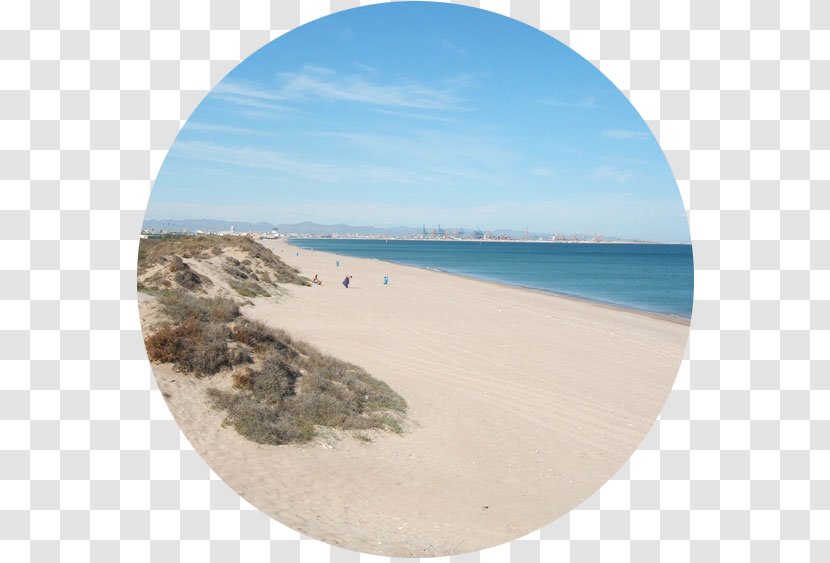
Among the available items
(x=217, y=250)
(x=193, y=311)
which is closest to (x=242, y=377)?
(x=193, y=311)

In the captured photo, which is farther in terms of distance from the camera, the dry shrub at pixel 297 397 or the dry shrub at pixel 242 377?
the dry shrub at pixel 242 377

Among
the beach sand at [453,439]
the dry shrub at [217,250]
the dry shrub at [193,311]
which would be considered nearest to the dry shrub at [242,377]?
the beach sand at [453,439]

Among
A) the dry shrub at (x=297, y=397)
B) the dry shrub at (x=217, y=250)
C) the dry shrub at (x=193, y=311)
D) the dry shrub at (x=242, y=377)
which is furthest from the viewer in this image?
the dry shrub at (x=217, y=250)

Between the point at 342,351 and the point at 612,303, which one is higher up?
the point at 342,351

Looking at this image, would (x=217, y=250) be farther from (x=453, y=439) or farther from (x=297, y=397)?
(x=453, y=439)

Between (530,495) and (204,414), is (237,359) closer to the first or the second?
(204,414)

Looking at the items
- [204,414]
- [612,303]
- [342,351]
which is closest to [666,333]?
[612,303]

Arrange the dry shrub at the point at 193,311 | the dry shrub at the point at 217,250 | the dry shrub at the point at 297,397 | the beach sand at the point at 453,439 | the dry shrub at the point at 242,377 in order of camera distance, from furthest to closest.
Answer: the dry shrub at the point at 217,250
the dry shrub at the point at 193,311
the dry shrub at the point at 242,377
the dry shrub at the point at 297,397
the beach sand at the point at 453,439

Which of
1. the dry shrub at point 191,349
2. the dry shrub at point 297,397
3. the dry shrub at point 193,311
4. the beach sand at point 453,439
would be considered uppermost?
the dry shrub at point 193,311

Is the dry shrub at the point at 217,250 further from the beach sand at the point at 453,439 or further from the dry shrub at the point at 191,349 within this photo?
the dry shrub at the point at 191,349

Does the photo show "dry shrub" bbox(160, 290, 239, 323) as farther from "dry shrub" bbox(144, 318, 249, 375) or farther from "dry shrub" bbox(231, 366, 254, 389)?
"dry shrub" bbox(231, 366, 254, 389)
